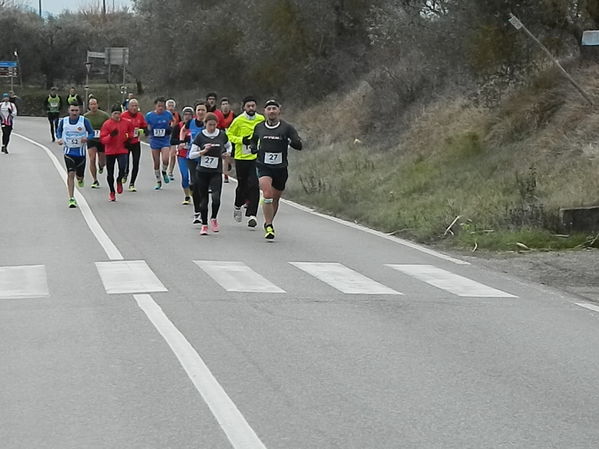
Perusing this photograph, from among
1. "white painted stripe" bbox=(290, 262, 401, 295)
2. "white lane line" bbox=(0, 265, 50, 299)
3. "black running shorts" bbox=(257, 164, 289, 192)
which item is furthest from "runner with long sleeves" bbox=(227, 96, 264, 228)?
"white lane line" bbox=(0, 265, 50, 299)

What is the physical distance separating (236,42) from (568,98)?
25.2m

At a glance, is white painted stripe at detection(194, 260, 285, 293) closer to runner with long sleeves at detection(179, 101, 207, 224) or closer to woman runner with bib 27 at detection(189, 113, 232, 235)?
woman runner with bib 27 at detection(189, 113, 232, 235)

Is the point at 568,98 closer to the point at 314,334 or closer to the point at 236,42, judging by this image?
the point at 314,334

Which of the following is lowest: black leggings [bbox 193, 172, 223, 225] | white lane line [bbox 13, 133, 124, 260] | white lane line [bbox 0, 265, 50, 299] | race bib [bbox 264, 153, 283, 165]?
white lane line [bbox 13, 133, 124, 260]

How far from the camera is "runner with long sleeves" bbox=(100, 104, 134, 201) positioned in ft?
69.1

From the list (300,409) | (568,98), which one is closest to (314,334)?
(300,409)

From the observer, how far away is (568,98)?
22703mm

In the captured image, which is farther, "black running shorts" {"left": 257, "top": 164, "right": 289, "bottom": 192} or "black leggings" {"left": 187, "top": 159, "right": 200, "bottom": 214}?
"black leggings" {"left": 187, "top": 159, "right": 200, "bottom": 214}

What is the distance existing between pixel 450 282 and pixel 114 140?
399 inches

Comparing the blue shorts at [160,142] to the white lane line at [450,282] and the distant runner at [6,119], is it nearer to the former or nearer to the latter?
the white lane line at [450,282]

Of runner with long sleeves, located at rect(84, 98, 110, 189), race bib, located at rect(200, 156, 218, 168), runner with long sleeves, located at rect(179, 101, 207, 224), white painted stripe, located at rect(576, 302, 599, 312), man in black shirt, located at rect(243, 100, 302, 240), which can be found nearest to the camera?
white painted stripe, located at rect(576, 302, 599, 312)

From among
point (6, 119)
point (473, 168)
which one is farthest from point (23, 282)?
point (6, 119)

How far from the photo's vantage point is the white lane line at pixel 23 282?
11.2 metres

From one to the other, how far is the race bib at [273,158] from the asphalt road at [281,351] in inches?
50.8
